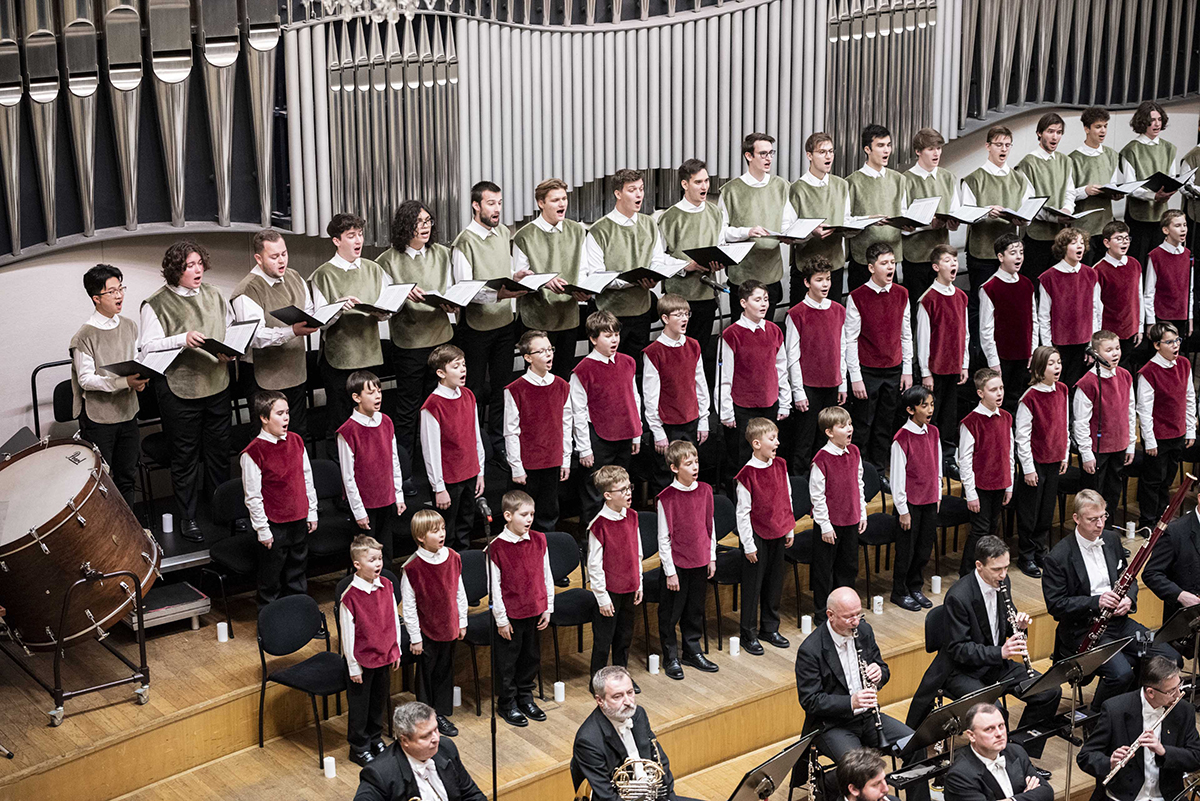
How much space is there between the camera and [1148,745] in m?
5.75

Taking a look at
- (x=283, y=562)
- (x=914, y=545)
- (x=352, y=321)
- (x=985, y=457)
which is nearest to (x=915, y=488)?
(x=914, y=545)

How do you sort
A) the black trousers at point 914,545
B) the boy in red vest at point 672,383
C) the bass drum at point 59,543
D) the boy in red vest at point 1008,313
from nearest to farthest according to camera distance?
the bass drum at point 59,543 → the boy in red vest at point 672,383 → the black trousers at point 914,545 → the boy in red vest at point 1008,313

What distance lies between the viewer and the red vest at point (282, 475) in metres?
6.28

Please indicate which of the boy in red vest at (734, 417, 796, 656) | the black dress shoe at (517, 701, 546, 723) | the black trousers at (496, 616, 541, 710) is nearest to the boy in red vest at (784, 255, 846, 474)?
the boy in red vest at (734, 417, 796, 656)

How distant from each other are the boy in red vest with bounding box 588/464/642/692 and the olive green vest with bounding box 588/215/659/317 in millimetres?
1381

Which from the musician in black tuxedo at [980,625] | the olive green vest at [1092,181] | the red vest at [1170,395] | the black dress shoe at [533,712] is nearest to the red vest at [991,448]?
the red vest at [1170,395]

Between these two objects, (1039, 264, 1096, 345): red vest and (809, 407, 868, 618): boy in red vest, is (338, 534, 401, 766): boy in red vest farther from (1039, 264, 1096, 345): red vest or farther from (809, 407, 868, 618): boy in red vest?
(1039, 264, 1096, 345): red vest

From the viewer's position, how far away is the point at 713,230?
26.0ft

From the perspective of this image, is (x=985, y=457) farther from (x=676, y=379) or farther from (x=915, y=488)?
(x=676, y=379)

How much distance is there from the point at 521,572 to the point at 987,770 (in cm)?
201

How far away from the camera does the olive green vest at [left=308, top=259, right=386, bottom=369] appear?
6.92 meters

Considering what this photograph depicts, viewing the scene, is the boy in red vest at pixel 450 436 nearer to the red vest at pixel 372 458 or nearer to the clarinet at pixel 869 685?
the red vest at pixel 372 458

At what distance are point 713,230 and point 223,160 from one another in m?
2.55

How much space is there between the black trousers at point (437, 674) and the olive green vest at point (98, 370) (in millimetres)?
1687
